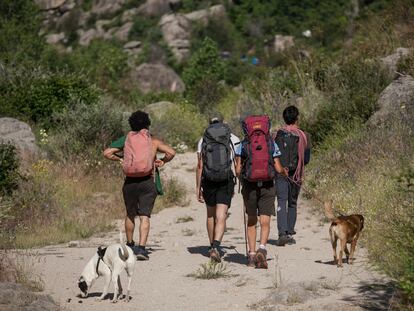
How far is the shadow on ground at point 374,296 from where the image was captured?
7.80 m

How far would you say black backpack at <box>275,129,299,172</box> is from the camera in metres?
11.4

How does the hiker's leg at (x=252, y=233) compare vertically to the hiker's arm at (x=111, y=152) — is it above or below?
below

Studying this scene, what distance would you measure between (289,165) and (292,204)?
565mm

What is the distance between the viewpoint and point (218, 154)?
10289mm

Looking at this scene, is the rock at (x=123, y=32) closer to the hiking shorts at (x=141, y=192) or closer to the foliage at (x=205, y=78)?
the foliage at (x=205, y=78)

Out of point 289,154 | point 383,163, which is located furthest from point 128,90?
point 289,154

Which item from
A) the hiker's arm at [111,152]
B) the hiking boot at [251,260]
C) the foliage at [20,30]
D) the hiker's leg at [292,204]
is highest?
the foliage at [20,30]

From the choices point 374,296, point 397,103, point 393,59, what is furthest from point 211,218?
point 393,59

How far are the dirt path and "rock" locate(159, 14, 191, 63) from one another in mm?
64993

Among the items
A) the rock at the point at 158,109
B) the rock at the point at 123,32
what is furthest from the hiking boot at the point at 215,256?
the rock at the point at 123,32

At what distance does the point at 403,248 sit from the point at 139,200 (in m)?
3.93

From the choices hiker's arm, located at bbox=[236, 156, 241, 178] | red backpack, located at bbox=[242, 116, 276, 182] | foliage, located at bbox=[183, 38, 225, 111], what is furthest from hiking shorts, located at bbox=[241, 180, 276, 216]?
foliage, located at bbox=[183, 38, 225, 111]

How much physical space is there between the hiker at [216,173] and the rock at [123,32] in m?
73.1

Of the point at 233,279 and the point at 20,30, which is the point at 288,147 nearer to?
the point at 233,279
